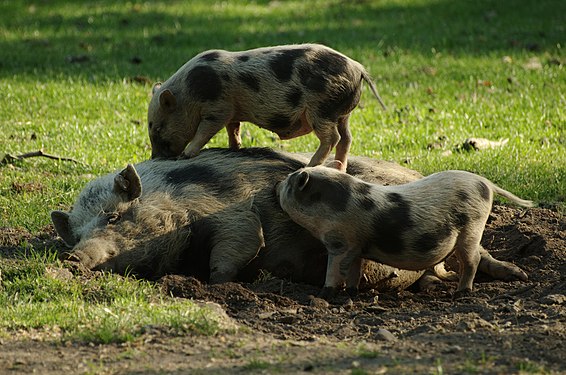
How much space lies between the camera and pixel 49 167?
993 cm

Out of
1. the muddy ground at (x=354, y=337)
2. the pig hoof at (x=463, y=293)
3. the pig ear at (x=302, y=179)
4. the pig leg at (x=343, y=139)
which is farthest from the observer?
the pig leg at (x=343, y=139)

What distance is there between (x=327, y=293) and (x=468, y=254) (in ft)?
3.20

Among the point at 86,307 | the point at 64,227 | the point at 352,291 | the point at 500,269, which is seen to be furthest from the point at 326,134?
the point at 86,307

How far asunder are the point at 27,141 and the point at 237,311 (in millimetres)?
5408

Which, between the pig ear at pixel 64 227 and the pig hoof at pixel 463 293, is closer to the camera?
the pig hoof at pixel 463 293

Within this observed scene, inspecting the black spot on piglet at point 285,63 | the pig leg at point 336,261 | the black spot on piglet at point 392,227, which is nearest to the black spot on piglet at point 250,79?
the black spot on piglet at point 285,63

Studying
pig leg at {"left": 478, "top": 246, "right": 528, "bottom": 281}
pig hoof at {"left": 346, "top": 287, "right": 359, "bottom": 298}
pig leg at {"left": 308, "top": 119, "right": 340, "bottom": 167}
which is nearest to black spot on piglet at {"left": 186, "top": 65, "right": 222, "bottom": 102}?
pig leg at {"left": 308, "top": 119, "right": 340, "bottom": 167}

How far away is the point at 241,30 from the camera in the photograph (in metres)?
16.8

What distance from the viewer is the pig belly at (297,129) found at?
290 inches

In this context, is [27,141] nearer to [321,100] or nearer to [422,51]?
[321,100]

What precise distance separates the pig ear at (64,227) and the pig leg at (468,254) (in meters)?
2.61

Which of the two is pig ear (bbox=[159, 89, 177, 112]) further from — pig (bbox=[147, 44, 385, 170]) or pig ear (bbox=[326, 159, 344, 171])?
pig ear (bbox=[326, 159, 344, 171])

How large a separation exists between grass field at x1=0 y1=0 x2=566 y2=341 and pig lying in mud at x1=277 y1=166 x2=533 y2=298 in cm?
125

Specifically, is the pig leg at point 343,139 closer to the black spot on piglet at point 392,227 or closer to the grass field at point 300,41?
the black spot on piglet at point 392,227
